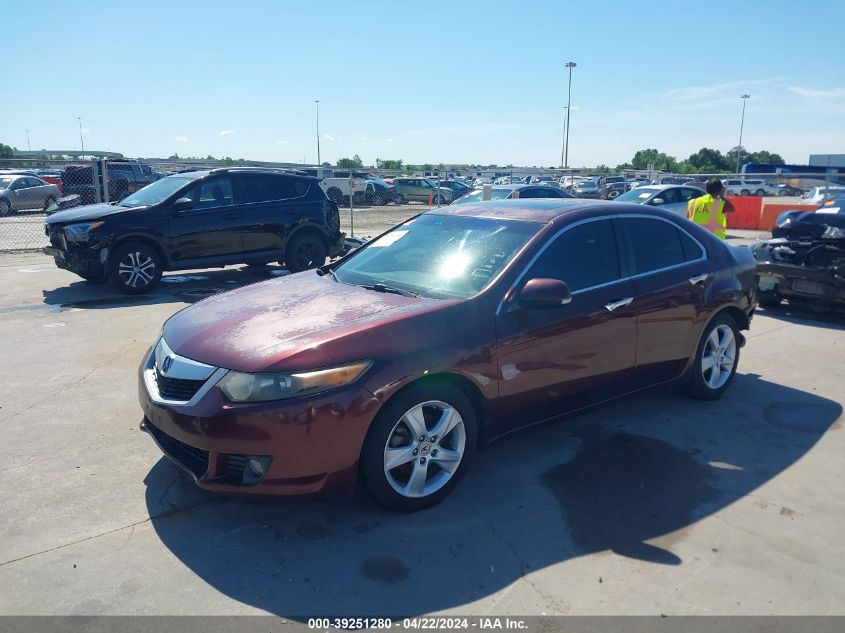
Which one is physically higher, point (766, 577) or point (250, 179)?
point (250, 179)

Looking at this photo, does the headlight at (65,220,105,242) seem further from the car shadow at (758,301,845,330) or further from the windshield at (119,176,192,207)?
the car shadow at (758,301,845,330)

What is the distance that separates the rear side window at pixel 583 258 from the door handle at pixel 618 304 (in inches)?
6.1

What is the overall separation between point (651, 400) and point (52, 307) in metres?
7.32

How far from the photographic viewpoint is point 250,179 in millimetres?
10414

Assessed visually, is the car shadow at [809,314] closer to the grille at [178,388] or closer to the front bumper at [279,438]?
the front bumper at [279,438]

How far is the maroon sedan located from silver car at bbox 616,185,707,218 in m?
12.4

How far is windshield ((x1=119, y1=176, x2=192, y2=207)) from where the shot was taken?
9664mm

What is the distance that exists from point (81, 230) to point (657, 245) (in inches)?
301

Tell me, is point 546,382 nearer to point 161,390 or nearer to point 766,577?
point 766,577

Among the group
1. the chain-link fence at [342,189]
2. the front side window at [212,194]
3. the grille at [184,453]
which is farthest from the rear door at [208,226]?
the grille at [184,453]

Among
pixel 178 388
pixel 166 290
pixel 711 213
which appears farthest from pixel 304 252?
pixel 178 388

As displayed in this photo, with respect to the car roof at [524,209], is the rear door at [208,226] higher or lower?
lower

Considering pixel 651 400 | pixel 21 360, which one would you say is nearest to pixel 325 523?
pixel 651 400

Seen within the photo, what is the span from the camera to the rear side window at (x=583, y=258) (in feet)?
13.8
